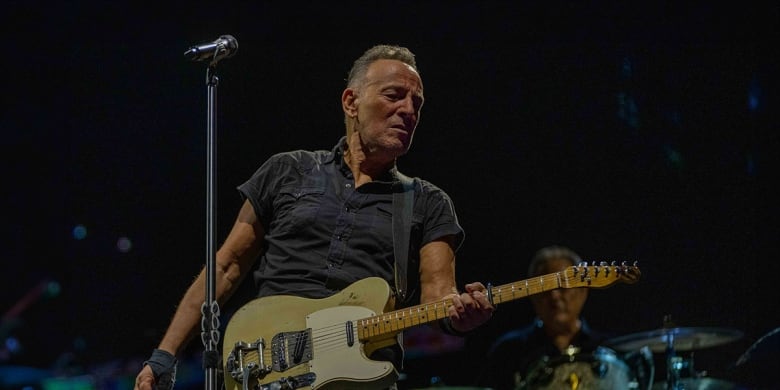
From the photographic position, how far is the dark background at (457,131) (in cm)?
511

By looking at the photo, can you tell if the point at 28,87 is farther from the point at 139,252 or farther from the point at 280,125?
the point at 280,125

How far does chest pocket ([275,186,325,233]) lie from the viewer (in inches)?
127

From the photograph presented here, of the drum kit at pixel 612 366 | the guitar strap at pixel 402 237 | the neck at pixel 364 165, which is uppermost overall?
the neck at pixel 364 165

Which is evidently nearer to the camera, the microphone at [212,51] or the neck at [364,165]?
the microphone at [212,51]

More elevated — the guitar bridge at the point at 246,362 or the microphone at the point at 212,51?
the microphone at the point at 212,51

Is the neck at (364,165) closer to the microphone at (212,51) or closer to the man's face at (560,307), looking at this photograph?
the microphone at (212,51)

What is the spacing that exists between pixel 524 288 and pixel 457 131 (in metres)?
2.55

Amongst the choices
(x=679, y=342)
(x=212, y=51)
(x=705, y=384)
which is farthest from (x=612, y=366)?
(x=212, y=51)

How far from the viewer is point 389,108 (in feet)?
11.2

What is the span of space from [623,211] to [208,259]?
3215mm

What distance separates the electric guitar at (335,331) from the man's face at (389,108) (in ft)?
2.05

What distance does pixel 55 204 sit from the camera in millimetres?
5457

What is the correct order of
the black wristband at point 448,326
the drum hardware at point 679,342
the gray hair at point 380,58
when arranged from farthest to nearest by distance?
the drum hardware at point 679,342 → the gray hair at point 380,58 → the black wristband at point 448,326

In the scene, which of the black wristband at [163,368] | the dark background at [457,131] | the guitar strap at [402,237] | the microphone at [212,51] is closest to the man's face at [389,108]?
the guitar strap at [402,237]
